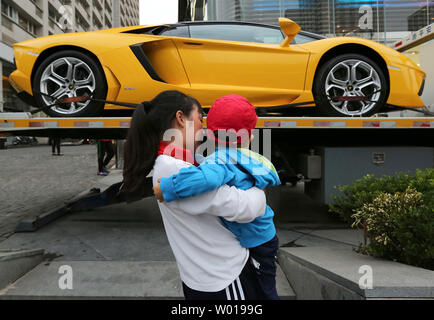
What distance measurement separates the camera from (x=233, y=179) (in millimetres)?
1144

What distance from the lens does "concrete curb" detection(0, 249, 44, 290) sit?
241cm

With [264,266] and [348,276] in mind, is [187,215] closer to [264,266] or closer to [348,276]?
[264,266]

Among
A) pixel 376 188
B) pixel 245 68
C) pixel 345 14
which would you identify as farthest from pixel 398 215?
pixel 345 14

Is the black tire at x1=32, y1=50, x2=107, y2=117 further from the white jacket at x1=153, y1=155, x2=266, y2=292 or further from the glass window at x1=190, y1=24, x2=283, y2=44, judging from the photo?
the white jacket at x1=153, y1=155, x2=266, y2=292

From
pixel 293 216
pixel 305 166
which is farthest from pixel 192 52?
pixel 293 216

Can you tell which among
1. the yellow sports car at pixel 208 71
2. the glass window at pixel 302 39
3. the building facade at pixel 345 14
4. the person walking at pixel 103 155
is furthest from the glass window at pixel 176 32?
the building facade at pixel 345 14

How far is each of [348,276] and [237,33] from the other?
316 centimetres

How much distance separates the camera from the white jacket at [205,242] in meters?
1.12

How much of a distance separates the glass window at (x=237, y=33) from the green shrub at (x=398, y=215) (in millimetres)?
2191

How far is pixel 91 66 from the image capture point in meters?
3.71

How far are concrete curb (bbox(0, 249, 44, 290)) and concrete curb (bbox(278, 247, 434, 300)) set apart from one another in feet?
6.65

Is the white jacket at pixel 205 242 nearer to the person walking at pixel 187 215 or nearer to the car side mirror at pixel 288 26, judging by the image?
the person walking at pixel 187 215

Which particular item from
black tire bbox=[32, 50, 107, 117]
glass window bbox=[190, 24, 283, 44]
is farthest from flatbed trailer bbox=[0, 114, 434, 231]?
glass window bbox=[190, 24, 283, 44]
